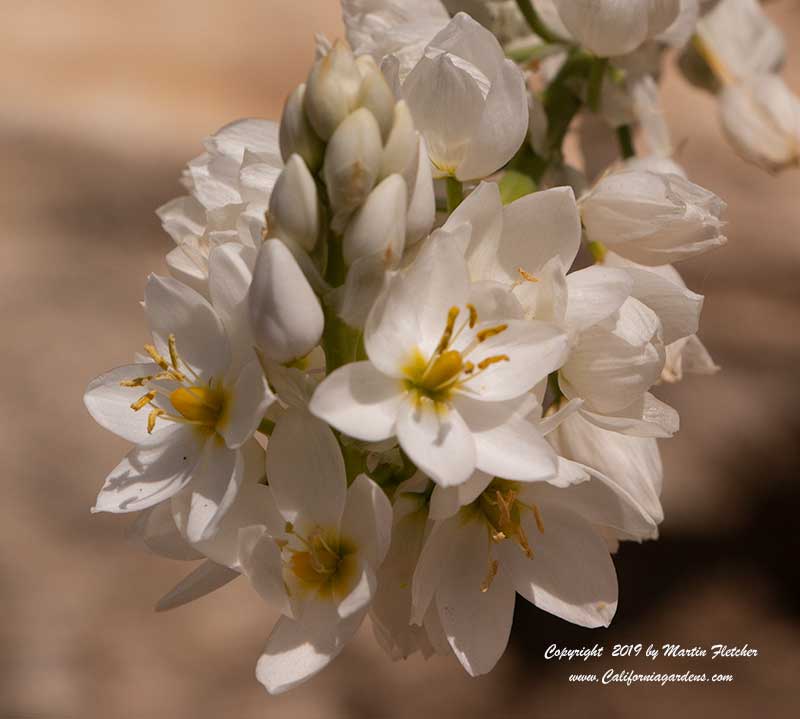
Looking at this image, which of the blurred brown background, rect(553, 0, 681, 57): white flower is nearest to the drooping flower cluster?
rect(553, 0, 681, 57): white flower

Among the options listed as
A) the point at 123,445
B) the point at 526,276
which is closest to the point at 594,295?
the point at 526,276

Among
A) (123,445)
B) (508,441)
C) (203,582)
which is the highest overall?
(508,441)

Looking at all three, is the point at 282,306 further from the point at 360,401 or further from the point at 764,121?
the point at 764,121

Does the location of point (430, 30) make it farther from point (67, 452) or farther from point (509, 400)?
point (67, 452)

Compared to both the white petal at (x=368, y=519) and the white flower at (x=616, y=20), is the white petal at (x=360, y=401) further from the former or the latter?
the white flower at (x=616, y=20)

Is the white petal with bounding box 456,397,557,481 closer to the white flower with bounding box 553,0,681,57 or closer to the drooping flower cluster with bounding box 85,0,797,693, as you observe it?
the drooping flower cluster with bounding box 85,0,797,693

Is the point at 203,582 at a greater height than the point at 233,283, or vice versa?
the point at 233,283
